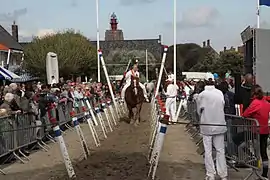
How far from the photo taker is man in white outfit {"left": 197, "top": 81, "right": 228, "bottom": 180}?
10.2 meters

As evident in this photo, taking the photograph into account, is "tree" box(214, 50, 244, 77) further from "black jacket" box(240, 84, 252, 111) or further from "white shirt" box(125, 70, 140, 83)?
"black jacket" box(240, 84, 252, 111)

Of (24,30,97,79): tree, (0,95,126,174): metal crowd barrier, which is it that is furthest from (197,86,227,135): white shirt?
(24,30,97,79): tree

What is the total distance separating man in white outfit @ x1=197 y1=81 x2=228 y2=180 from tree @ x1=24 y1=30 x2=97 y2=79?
44.9 meters

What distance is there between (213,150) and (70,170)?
3.21 metres

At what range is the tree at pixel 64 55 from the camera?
55.3 m

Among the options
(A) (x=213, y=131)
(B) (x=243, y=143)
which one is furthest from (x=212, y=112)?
(B) (x=243, y=143)

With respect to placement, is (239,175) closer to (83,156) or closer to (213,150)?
(213,150)

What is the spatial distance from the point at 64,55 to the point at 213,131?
47.6 meters

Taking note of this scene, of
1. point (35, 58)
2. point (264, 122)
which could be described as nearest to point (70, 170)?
point (264, 122)

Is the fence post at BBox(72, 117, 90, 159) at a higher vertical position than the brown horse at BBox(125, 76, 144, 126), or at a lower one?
lower

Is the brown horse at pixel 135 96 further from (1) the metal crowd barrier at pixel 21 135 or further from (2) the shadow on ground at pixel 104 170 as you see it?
(2) the shadow on ground at pixel 104 170

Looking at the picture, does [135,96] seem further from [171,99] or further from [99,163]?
[99,163]

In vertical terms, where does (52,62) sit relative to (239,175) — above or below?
above

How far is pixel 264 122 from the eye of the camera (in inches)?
417
